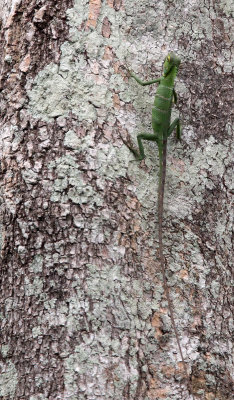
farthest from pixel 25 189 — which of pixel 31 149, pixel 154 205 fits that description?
pixel 154 205

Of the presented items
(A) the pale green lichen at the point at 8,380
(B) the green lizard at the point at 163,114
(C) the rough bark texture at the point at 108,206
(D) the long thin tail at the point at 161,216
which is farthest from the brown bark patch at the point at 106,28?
(A) the pale green lichen at the point at 8,380

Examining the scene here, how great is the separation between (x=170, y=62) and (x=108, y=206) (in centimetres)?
71

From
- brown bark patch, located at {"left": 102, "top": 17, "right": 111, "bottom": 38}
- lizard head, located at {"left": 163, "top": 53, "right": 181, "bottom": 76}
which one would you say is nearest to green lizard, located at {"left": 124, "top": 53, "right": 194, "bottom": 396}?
lizard head, located at {"left": 163, "top": 53, "right": 181, "bottom": 76}

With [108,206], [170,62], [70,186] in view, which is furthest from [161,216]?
[170,62]

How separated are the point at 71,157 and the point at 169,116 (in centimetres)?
50

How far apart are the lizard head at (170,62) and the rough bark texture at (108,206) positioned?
0.32 ft

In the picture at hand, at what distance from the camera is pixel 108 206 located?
2033mm

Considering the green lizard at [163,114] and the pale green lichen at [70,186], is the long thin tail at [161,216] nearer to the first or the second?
the green lizard at [163,114]

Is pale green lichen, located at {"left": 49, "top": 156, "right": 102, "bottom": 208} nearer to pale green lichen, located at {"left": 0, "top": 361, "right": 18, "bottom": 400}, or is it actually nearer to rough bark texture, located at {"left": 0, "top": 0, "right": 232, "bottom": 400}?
rough bark texture, located at {"left": 0, "top": 0, "right": 232, "bottom": 400}

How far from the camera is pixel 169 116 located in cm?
224

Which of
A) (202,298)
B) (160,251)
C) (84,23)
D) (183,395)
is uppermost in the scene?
(84,23)

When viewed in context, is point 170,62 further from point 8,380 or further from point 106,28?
point 8,380

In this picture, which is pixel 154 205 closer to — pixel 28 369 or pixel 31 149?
pixel 31 149

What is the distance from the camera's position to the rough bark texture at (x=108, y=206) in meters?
1.92
